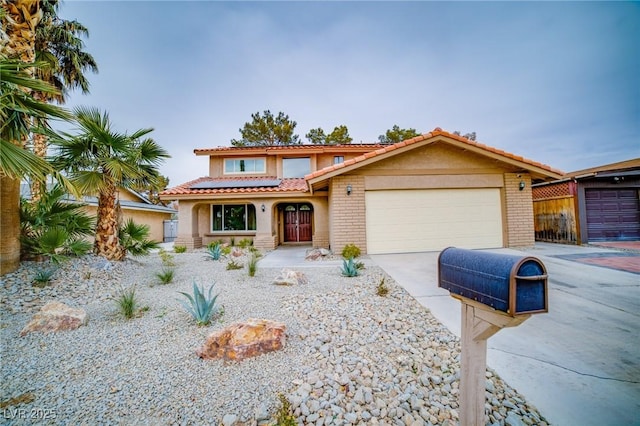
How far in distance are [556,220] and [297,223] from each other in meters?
12.7

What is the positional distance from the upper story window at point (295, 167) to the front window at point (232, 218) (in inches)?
123

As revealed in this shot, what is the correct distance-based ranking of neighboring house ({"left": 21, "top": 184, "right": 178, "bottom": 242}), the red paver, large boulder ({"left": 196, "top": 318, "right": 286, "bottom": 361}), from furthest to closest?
neighboring house ({"left": 21, "top": 184, "right": 178, "bottom": 242})
the red paver
large boulder ({"left": 196, "top": 318, "right": 286, "bottom": 361})

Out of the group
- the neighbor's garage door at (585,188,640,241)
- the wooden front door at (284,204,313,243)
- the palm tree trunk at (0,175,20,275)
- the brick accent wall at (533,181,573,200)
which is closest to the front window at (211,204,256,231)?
the wooden front door at (284,204,313,243)

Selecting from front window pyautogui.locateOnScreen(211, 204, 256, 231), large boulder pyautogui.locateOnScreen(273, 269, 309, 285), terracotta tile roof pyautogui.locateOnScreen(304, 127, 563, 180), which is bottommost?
large boulder pyautogui.locateOnScreen(273, 269, 309, 285)

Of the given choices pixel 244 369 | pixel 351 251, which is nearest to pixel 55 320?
pixel 244 369

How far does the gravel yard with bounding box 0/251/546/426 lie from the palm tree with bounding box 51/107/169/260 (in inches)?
88.6

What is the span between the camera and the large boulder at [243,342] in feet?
8.96

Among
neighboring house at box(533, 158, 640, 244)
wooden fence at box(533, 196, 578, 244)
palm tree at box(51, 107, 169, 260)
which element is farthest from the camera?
wooden fence at box(533, 196, 578, 244)

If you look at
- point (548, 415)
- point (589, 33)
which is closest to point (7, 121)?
point (548, 415)

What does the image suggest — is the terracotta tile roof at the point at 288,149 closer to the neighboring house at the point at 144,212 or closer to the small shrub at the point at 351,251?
the neighboring house at the point at 144,212

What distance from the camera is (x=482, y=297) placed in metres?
1.43

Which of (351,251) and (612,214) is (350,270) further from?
(612,214)

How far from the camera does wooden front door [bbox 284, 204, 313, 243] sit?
1472 cm

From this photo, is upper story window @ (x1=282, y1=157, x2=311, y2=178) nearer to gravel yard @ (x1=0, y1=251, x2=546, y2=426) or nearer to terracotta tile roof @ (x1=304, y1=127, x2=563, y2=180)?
terracotta tile roof @ (x1=304, y1=127, x2=563, y2=180)
